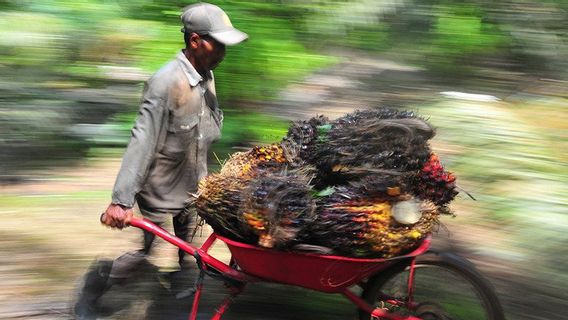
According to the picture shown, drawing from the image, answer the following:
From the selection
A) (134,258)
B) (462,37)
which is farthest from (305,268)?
(462,37)

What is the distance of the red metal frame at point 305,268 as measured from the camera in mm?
2791

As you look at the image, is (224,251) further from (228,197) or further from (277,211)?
(277,211)

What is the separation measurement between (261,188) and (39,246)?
252cm

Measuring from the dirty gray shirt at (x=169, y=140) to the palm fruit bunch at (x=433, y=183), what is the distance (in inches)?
47.6

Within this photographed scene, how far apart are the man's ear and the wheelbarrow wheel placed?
148 centimetres

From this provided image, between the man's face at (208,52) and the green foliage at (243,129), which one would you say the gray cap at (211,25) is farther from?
the green foliage at (243,129)

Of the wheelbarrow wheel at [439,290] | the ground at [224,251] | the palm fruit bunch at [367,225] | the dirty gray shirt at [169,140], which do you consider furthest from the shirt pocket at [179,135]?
the wheelbarrow wheel at [439,290]

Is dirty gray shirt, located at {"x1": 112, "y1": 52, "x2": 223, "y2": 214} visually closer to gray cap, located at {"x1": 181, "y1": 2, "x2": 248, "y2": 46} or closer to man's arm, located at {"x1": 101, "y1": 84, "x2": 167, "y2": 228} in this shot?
man's arm, located at {"x1": 101, "y1": 84, "x2": 167, "y2": 228}

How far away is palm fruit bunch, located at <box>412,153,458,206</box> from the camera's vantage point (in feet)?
9.75

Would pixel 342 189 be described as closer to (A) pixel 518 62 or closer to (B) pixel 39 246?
(B) pixel 39 246

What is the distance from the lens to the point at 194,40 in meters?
3.32

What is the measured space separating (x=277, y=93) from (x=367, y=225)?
2626mm

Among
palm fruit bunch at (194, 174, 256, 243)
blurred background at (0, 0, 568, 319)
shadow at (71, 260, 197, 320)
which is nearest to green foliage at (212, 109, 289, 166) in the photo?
blurred background at (0, 0, 568, 319)

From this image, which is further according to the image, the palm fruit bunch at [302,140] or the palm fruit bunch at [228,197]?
the palm fruit bunch at [302,140]
